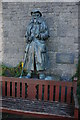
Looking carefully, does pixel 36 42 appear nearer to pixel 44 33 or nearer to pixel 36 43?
pixel 36 43

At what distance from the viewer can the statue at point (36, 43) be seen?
4016 mm

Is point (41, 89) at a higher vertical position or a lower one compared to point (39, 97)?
higher

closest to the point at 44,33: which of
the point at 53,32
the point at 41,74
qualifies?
the point at 53,32

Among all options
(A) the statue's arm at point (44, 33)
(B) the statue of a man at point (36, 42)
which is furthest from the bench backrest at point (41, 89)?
(A) the statue's arm at point (44, 33)

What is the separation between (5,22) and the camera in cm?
473

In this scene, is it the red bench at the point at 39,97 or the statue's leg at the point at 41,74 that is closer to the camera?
the red bench at the point at 39,97

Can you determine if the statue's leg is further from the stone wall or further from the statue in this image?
the stone wall

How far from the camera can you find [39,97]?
2.76m

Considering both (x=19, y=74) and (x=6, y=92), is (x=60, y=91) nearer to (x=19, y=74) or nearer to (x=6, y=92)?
(x=6, y=92)

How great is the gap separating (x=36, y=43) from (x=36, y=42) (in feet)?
0.10

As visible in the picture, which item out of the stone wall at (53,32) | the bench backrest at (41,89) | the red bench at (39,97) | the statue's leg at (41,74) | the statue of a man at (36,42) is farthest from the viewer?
the stone wall at (53,32)

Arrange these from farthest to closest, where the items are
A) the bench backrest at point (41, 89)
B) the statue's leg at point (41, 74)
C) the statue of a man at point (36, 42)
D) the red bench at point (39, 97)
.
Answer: the statue's leg at point (41, 74)
the statue of a man at point (36, 42)
the bench backrest at point (41, 89)
the red bench at point (39, 97)

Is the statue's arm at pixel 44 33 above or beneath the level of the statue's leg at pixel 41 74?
above

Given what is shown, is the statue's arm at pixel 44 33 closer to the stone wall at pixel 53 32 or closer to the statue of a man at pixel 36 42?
the statue of a man at pixel 36 42
